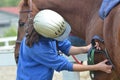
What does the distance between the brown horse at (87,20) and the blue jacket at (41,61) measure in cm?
26

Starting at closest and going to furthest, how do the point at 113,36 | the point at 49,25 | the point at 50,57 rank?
1. the point at 113,36
2. the point at 49,25
3. the point at 50,57

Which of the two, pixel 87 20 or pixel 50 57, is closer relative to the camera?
pixel 50 57

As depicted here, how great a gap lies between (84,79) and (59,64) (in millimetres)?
1820

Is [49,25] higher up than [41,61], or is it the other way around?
[49,25]

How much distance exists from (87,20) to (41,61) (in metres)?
0.66

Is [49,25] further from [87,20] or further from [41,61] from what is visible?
[87,20]

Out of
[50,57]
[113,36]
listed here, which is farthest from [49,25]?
[113,36]

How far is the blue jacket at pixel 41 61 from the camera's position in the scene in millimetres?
3418

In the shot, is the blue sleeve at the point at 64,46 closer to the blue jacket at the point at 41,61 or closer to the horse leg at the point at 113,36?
the blue jacket at the point at 41,61

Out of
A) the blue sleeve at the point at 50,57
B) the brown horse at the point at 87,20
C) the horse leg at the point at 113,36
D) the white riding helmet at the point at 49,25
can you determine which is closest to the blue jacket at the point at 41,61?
the blue sleeve at the point at 50,57

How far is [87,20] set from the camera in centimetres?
381

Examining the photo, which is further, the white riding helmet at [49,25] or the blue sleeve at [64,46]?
the blue sleeve at [64,46]

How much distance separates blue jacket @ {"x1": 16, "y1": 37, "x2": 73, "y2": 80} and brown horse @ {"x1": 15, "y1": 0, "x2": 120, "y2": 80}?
26cm

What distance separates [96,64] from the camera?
3.44 m
